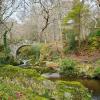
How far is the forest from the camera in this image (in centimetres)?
967

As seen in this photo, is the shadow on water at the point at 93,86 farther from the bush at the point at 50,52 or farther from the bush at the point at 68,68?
the bush at the point at 50,52

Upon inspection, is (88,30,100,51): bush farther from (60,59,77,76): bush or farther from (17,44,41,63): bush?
(60,59,77,76): bush

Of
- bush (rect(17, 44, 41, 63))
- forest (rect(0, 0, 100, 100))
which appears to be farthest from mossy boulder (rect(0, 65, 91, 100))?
bush (rect(17, 44, 41, 63))

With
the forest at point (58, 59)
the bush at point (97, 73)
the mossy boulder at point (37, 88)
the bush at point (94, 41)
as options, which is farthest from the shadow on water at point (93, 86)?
the bush at point (94, 41)

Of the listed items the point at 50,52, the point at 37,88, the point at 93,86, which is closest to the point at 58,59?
the point at 50,52

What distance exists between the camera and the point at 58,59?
26109 millimetres

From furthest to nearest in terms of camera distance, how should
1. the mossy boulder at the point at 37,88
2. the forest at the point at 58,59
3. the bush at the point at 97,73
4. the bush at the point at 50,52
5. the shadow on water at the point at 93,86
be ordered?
1. the bush at the point at 50,52
2. the bush at the point at 97,73
3. the shadow on water at the point at 93,86
4. the forest at the point at 58,59
5. the mossy boulder at the point at 37,88

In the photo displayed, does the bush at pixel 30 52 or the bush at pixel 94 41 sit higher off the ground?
the bush at pixel 94 41

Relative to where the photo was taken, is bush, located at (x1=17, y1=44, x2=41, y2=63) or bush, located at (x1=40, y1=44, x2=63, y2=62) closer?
bush, located at (x1=40, y1=44, x2=63, y2=62)

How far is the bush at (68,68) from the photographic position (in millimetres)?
21219

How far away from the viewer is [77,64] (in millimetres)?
22422

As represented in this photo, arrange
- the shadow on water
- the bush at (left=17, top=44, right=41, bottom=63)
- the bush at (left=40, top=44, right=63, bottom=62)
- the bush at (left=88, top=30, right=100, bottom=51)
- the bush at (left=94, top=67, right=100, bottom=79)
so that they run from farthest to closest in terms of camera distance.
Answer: the bush at (left=17, top=44, right=41, bottom=63) < the bush at (left=40, top=44, right=63, bottom=62) < the bush at (left=88, top=30, right=100, bottom=51) < the bush at (left=94, top=67, right=100, bottom=79) < the shadow on water

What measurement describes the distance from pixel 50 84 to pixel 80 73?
36.6 feet

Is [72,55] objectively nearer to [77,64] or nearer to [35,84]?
[77,64]
